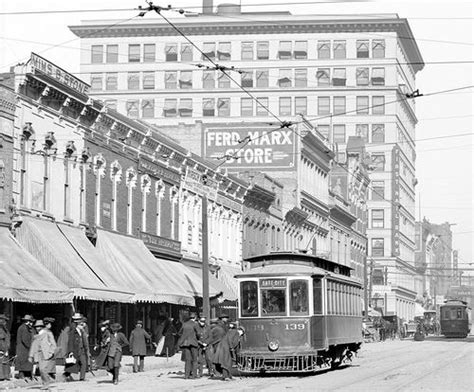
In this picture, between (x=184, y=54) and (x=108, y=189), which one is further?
(x=184, y=54)

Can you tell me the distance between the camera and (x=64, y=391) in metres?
23.2

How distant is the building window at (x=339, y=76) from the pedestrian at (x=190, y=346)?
92.2 m

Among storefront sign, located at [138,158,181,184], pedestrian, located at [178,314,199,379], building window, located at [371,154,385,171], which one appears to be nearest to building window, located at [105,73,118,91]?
building window, located at [371,154,385,171]

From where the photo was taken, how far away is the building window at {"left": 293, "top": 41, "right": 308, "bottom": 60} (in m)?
118

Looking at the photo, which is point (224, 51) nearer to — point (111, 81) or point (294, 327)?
point (111, 81)

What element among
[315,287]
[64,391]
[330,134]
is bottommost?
[64,391]

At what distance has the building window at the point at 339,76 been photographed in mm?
119438

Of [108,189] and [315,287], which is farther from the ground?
[108,189]

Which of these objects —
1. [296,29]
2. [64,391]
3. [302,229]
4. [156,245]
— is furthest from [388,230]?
[64,391]

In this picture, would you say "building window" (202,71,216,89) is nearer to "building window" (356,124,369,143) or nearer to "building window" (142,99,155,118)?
"building window" (142,99,155,118)

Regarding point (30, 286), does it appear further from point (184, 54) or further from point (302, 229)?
point (184, 54)

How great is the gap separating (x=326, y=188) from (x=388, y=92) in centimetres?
3540

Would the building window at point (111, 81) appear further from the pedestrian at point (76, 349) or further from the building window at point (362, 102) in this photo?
the pedestrian at point (76, 349)

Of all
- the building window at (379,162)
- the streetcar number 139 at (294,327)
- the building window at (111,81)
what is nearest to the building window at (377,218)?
the building window at (379,162)
